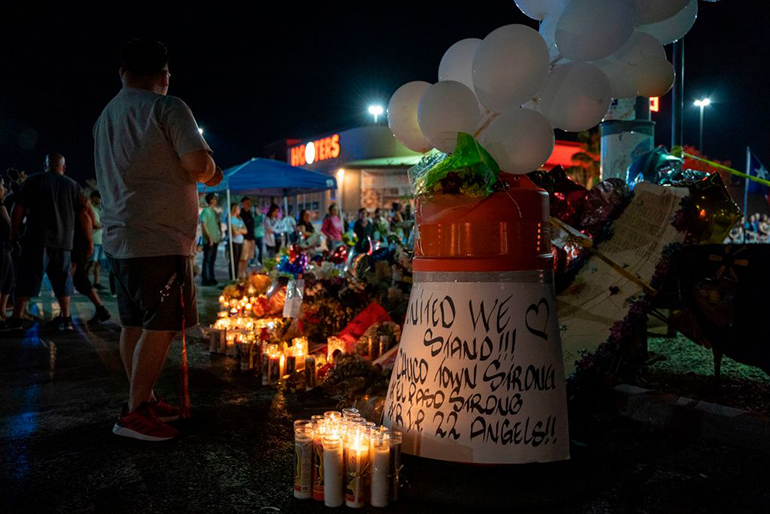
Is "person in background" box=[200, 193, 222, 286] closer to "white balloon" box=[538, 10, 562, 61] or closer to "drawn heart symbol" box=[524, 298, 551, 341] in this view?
"white balloon" box=[538, 10, 562, 61]

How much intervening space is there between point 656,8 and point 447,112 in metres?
1.37

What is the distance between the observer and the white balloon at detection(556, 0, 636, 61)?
2957mm

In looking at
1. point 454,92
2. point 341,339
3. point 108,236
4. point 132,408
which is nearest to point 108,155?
point 108,236

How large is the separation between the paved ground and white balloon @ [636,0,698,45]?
2.47 m

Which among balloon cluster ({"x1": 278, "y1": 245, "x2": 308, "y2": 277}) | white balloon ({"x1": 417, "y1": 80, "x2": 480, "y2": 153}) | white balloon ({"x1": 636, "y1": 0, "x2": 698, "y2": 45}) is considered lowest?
balloon cluster ({"x1": 278, "y1": 245, "x2": 308, "y2": 277})

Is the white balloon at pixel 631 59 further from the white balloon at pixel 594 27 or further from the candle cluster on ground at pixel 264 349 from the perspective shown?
the candle cluster on ground at pixel 264 349

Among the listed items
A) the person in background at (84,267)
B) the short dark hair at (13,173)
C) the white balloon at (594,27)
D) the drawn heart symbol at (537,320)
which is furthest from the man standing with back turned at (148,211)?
the short dark hair at (13,173)

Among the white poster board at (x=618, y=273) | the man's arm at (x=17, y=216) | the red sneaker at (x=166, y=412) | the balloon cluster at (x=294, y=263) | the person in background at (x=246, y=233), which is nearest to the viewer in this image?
the red sneaker at (x=166, y=412)

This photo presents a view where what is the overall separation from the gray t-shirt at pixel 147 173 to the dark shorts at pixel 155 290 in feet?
0.18

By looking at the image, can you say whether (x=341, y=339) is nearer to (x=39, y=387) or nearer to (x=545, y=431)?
(x=39, y=387)

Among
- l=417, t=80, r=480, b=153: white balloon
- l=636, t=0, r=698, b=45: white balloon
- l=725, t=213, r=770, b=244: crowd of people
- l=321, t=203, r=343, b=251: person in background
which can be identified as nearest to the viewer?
l=417, t=80, r=480, b=153: white balloon

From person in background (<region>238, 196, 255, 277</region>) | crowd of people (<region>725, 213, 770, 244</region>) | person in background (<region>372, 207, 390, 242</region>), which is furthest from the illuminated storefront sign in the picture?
crowd of people (<region>725, 213, 770, 244</region>)

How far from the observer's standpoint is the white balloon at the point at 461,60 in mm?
3471

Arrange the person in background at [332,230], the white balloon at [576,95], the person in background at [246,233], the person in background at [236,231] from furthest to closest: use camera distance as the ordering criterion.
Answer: the person in background at [332,230] → the person in background at [246,233] → the person in background at [236,231] → the white balloon at [576,95]
